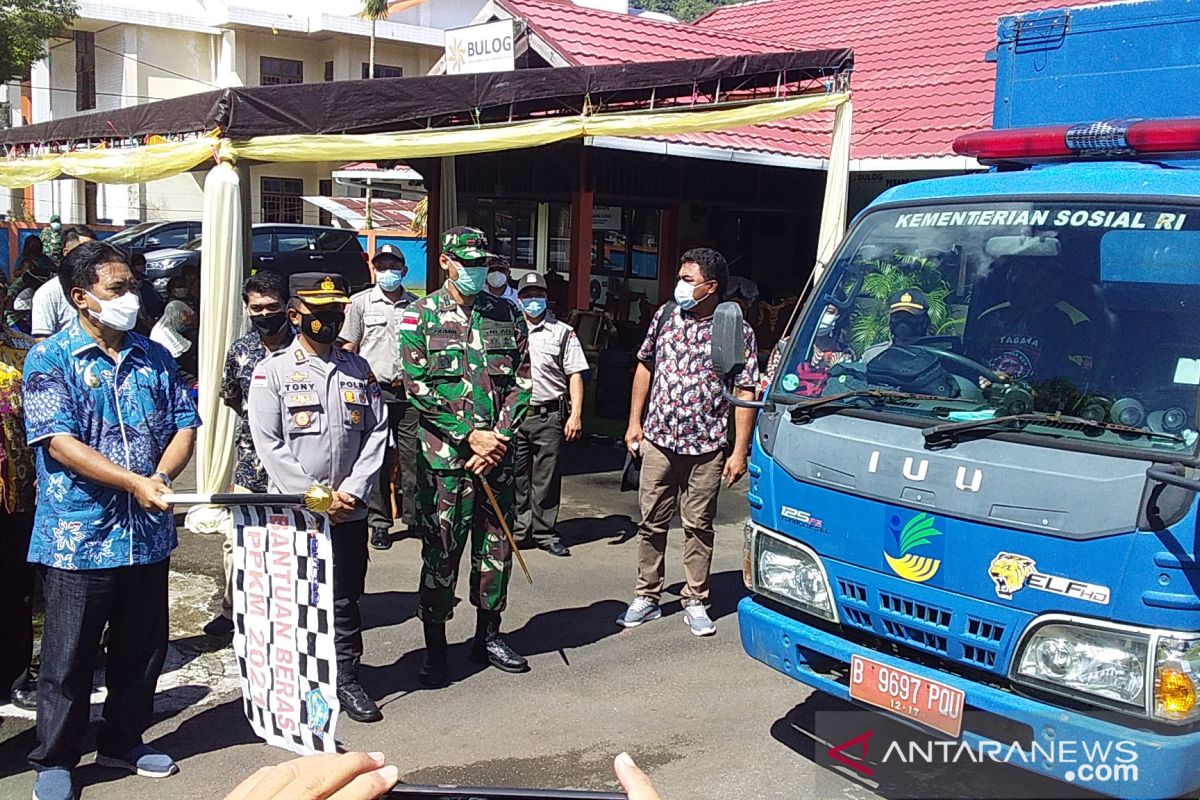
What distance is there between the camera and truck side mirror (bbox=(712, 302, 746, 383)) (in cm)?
478

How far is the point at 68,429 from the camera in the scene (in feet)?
12.8

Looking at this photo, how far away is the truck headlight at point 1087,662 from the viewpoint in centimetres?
318

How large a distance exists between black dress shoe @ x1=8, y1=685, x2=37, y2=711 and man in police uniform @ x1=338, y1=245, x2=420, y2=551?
2871 mm

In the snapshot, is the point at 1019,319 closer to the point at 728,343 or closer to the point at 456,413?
the point at 728,343

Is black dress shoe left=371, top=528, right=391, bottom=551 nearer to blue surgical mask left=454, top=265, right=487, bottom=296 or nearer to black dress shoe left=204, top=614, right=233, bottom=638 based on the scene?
black dress shoe left=204, top=614, right=233, bottom=638

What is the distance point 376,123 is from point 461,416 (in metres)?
3.26

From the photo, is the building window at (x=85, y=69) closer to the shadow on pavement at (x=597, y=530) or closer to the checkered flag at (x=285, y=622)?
the shadow on pavement at (x=597, y=530)

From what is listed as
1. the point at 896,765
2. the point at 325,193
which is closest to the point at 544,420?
the point at 896,765

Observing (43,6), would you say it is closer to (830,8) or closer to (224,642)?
(830,8)

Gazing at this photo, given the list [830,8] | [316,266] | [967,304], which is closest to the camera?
[967,304]

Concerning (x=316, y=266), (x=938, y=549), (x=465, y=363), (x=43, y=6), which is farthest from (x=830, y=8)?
(x=43, y=6)

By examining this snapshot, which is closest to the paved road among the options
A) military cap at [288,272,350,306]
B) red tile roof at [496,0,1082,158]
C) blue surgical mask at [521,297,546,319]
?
military cap at [288,272,350,306]

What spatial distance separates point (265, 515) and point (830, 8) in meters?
14.4

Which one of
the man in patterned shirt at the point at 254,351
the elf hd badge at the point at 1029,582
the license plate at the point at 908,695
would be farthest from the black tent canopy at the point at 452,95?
the elf hd badge at the point at 1029,582
